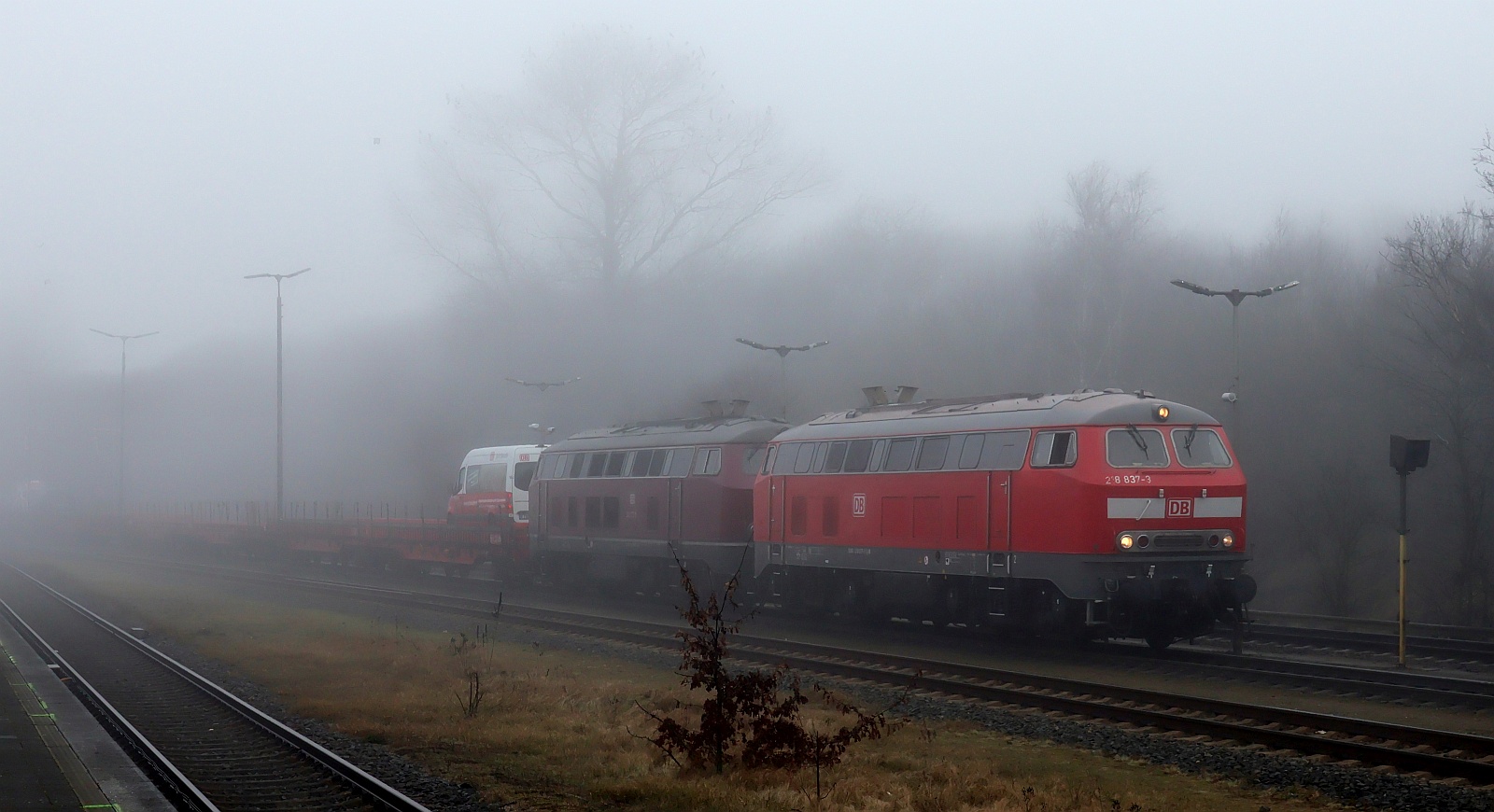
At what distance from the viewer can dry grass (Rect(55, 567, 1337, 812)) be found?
34.9ft

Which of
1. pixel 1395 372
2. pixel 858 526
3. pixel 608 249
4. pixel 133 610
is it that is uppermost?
pixel 608 249

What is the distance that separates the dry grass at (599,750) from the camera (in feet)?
34.9

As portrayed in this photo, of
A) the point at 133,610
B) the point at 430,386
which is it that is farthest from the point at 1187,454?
the point at 430,386

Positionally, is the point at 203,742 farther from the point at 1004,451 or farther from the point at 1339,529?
the point at 1339,529

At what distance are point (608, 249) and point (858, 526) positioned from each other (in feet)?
108

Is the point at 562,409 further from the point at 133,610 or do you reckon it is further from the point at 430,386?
the point at 133,610

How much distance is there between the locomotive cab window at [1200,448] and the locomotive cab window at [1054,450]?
5.41 ft

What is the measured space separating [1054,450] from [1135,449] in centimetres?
117

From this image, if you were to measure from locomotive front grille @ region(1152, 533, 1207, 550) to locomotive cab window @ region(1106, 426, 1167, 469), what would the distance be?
1054 mm

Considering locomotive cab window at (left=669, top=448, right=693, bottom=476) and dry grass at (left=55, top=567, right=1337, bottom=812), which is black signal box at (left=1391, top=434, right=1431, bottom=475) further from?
locomotive cab window at (left=669, top=448, right=693, bottom=476)

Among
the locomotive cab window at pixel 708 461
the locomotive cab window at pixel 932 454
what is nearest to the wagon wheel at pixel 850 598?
the locomotive cab window at pixel 932 454

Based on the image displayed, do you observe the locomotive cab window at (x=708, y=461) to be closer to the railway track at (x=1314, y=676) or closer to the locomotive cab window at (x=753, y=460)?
the locomotive cab window at (x=753, y=460)

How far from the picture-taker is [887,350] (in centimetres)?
5388

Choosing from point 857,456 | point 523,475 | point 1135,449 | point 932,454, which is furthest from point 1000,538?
point 523,475
